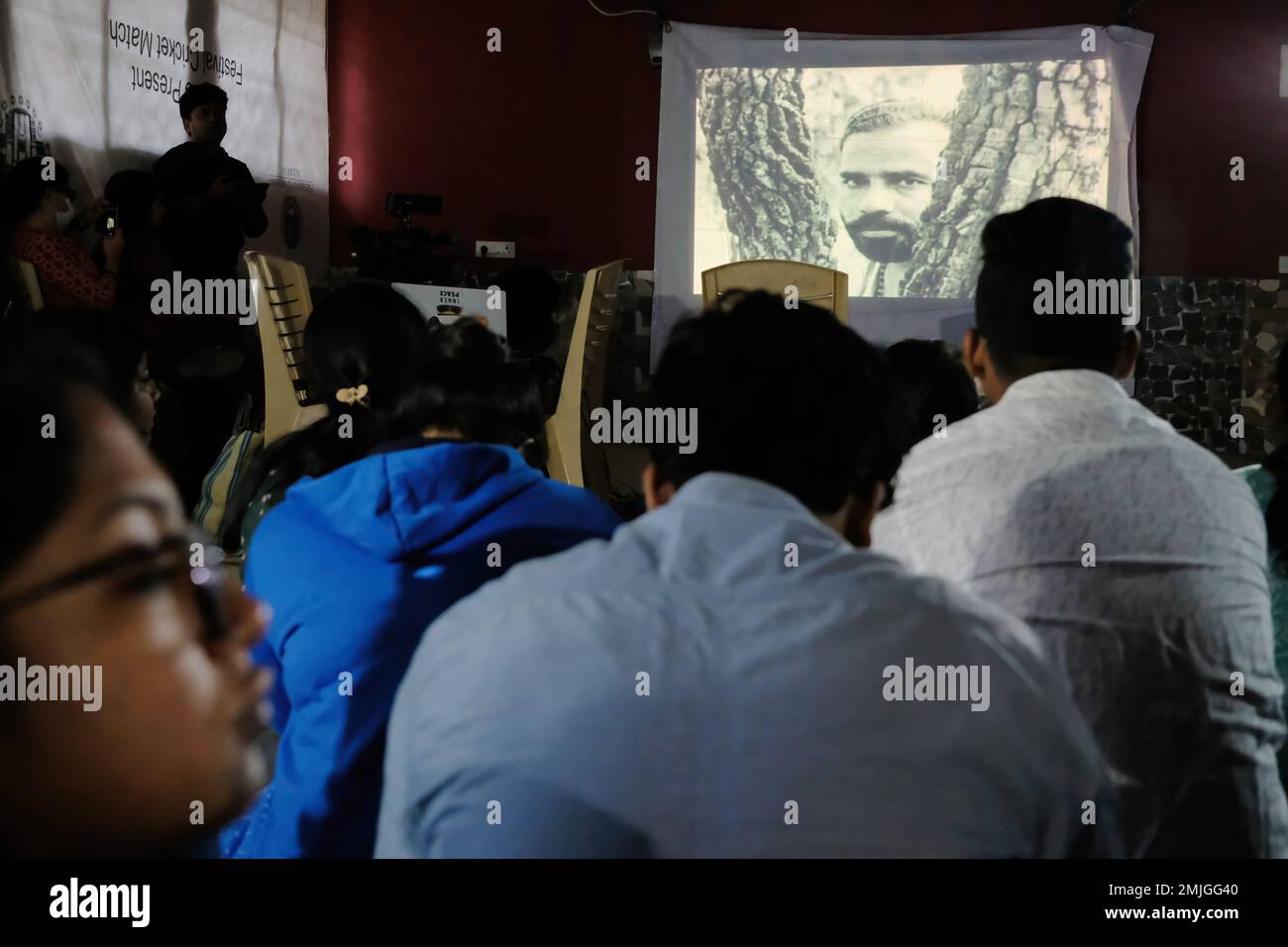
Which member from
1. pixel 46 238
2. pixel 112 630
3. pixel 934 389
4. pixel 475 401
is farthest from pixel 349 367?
pixel 46 238

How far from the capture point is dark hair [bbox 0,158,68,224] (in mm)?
3287

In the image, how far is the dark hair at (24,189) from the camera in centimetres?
329

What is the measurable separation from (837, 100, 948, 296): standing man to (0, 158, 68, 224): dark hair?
312cm

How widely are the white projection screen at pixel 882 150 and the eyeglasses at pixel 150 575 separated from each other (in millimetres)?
4718

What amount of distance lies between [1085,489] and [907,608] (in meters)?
0.43

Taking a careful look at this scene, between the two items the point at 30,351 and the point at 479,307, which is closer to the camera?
the point at 30,351

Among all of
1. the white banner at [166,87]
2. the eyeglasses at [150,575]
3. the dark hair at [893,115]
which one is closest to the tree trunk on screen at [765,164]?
the dark hair at [893,115]

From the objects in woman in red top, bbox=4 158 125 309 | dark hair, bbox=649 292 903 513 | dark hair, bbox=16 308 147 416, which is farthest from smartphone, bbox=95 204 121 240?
dark hair, bbox=649 292 903 513

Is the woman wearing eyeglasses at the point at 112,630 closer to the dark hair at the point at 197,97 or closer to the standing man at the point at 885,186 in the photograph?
the dark hair at the point at 197,97

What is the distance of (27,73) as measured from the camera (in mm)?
3457

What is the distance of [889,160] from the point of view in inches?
197
